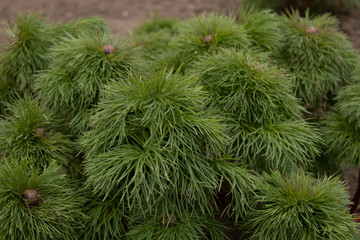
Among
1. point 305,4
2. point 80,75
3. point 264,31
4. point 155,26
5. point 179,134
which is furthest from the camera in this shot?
point 305,4

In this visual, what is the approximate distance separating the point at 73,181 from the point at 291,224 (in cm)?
66

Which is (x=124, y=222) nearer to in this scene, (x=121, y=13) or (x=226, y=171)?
(x=226, y=171)

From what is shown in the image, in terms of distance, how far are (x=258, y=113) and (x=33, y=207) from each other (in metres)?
0.71

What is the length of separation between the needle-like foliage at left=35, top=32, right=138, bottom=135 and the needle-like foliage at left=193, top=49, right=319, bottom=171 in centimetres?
30

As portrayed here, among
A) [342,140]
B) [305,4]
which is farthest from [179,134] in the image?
[305,4]

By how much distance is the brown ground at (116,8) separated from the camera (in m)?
3.11

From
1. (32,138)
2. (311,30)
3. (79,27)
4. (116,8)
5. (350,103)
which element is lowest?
(116,8)

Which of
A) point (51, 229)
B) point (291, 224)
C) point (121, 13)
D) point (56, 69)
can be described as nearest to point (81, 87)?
point (56, 69)

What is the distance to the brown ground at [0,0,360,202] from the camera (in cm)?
311

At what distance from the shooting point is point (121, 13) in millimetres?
3170

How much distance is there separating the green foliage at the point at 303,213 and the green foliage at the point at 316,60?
1.65ft

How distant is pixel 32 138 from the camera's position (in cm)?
124

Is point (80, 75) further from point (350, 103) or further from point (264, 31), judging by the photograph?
point (350, 103)

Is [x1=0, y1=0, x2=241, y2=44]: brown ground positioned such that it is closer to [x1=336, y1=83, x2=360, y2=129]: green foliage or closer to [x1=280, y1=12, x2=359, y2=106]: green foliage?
[x1=280, y1=12, x2=359, y2=106]: green foliage
